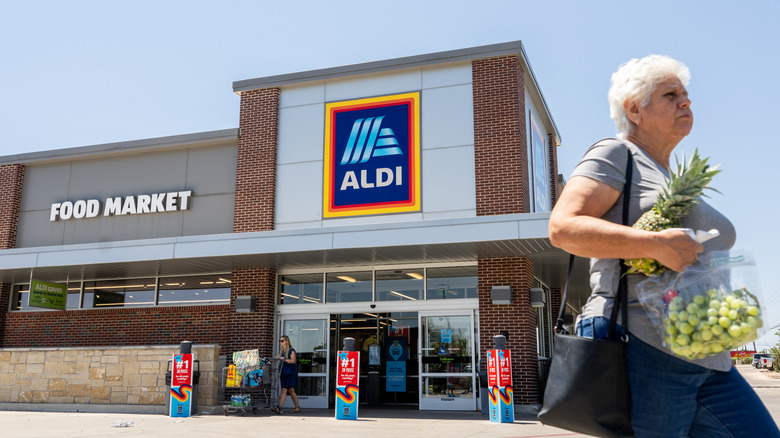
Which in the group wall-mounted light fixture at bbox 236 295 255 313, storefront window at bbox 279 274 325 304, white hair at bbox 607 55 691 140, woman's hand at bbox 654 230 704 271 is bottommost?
woman's hand at bbox 654 230 704 271

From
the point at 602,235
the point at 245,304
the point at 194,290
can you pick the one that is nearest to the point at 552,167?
the point at 245,304

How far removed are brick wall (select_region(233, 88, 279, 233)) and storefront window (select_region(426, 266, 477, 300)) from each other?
408 cm

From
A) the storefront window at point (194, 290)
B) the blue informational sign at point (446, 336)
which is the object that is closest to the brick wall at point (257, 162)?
the storefront window at point (194, 290)

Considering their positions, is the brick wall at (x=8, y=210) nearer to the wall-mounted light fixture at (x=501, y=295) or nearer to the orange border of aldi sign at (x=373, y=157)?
the orange border of aldi sign at (x=373, y=157)

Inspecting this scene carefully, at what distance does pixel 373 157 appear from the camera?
52.2ft

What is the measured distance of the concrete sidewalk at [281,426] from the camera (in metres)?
9.52

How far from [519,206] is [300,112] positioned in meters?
5.94

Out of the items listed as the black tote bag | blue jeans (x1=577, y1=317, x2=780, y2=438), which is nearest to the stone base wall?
the black tote bag

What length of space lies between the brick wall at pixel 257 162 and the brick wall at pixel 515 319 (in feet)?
17.6

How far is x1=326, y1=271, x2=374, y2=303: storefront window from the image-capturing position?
52.4 ft

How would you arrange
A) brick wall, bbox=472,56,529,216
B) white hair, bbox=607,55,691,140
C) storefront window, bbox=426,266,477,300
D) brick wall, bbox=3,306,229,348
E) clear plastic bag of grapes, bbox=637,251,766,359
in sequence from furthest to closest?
brick wall, bbox=3,306,229,348 → storefront window, bbox=426,266,477,300 → brick wall, bbox=472,56,529,216 → white hair, bbox=607,55,691,140 → clear plastic bag of grapes, bbox=637,251,766,359

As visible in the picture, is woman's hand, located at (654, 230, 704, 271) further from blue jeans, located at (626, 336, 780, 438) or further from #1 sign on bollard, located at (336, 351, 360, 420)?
#1 sign on bollard, located at (336, 351, 360, 420)

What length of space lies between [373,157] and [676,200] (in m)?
14.1

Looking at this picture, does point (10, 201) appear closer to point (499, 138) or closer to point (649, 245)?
point (499, 138)
